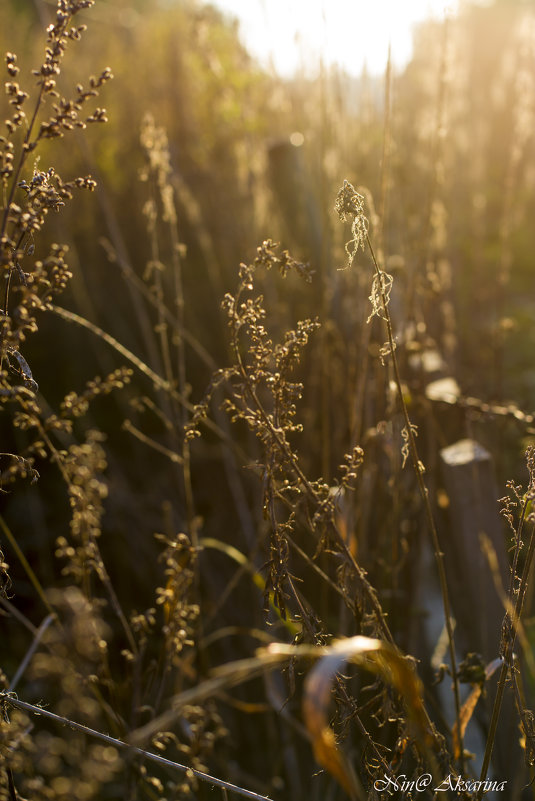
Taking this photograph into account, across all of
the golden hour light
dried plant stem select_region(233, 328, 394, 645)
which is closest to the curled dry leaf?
the golden hour light

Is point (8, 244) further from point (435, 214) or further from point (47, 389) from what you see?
point (47, 389)

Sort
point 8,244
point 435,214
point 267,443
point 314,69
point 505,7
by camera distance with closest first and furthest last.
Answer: point 8,244
point 267,443
point 435,214
point 314,69
point 505,7

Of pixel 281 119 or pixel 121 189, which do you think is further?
pixel 121 189

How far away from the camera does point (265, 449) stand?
2.96 feet

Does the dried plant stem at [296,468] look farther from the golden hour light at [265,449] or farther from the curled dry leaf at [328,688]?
the curled dry leaf at [328,688]

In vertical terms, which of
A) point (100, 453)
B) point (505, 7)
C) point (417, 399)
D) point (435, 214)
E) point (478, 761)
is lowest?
point (478, 761)

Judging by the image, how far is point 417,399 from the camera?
Result: 159 cm

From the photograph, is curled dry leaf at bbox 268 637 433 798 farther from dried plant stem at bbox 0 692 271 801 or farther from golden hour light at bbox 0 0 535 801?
dried plant stem at bbox 0 692 271 801

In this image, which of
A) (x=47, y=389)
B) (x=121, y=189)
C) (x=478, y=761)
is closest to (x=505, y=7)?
(x=121, y=189)

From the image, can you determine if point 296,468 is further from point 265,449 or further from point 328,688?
point 328,688

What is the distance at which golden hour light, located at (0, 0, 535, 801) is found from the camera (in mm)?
846

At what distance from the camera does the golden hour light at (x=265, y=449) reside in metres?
0.85

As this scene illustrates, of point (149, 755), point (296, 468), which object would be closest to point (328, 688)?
point (296, 468)

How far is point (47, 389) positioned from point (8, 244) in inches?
102
